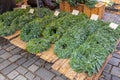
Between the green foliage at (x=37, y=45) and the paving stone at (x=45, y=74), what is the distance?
1.28 feet

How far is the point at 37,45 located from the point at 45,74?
47cm

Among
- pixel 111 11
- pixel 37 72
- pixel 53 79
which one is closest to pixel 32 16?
pixel 37 72

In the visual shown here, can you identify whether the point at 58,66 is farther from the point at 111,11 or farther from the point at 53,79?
the point at 111,11

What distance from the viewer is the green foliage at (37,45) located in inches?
84.4

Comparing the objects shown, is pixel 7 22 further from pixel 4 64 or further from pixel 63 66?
pixel 63 66

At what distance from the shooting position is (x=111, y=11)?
4270mm

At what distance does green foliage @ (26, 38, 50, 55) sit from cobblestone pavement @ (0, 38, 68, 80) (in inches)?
15.8

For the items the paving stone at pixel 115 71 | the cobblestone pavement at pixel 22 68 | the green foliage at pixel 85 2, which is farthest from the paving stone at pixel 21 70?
the green foliage at pixel 85 2

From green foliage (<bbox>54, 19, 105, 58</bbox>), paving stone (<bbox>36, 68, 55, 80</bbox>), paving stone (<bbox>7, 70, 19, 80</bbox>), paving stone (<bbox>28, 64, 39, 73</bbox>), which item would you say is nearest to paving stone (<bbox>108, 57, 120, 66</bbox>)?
green foliage (<bbox>54, 19, 105, 58</bbox>)

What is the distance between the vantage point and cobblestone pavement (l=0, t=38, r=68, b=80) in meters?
2.30

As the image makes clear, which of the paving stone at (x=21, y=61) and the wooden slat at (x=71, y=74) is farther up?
the wooden slat at (x=71, y=74)

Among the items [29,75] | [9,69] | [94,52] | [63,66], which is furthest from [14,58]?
[94,52]

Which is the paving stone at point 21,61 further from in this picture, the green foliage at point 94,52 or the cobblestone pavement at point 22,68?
the green foliage at point 94,52

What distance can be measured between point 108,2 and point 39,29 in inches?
107
